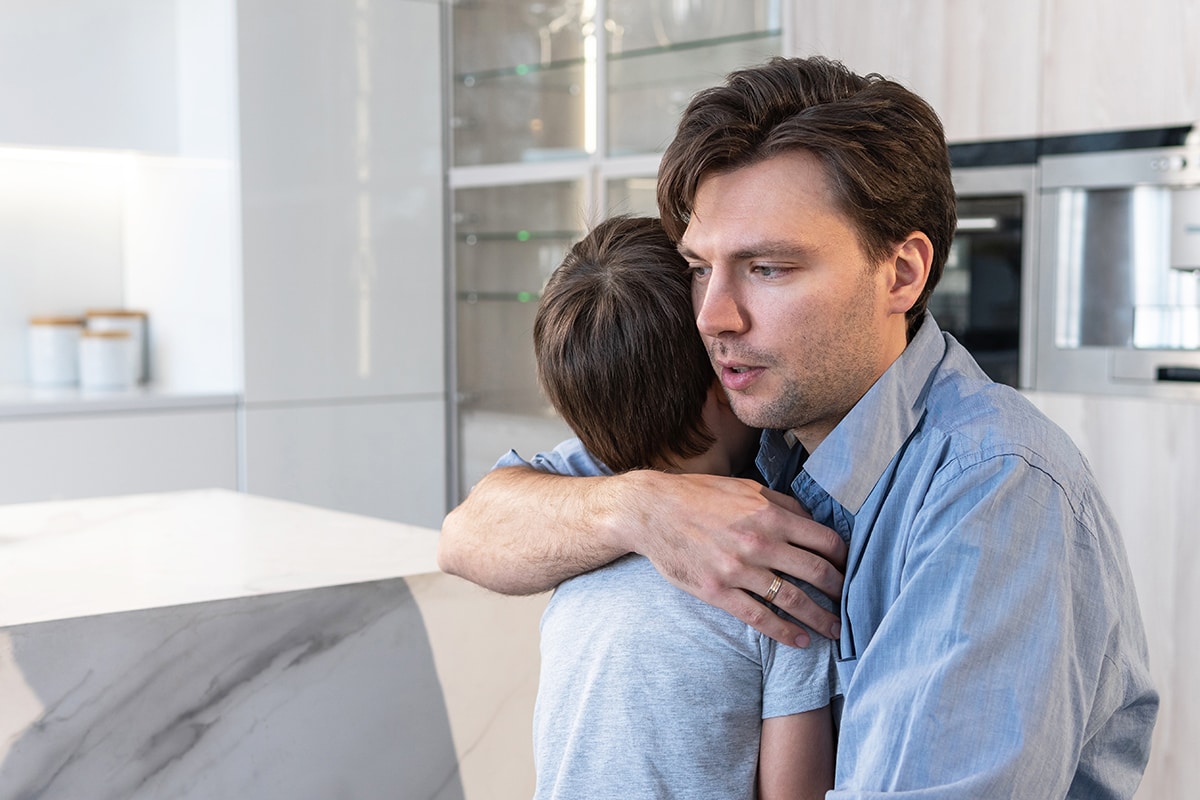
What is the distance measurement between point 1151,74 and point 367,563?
1562mm

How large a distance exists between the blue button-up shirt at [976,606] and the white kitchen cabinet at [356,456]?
251 centimetres

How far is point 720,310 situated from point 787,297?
5cm

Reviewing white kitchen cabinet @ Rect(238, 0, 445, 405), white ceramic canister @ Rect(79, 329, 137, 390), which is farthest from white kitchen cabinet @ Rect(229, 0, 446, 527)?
white ceramic canister @ Rect(79, 329, 137, 390)

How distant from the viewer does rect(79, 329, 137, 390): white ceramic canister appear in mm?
3230

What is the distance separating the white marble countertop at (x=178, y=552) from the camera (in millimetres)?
1238

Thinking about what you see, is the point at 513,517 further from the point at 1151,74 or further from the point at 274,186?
the point at 274,186

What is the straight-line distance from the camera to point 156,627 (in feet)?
3.92

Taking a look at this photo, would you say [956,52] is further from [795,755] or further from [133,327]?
[133,327]

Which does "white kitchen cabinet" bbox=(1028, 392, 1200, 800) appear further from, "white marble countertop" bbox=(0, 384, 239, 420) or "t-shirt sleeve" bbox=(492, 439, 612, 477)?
"white marble countertop" bbox=(0, 384, 239, 420)

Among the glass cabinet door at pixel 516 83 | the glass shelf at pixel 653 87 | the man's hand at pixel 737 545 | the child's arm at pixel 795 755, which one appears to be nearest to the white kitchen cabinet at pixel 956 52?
the glass shelf at pixel 653 87

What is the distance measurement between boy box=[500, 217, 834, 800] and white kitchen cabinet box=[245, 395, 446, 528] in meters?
Answer: 2.28

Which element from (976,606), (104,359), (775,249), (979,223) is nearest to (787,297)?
Answer: (775,249)

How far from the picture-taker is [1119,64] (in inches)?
85.5

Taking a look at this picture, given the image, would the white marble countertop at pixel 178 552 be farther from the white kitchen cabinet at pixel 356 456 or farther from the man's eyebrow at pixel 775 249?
the white kitchen cabinet at pixel 356 456
